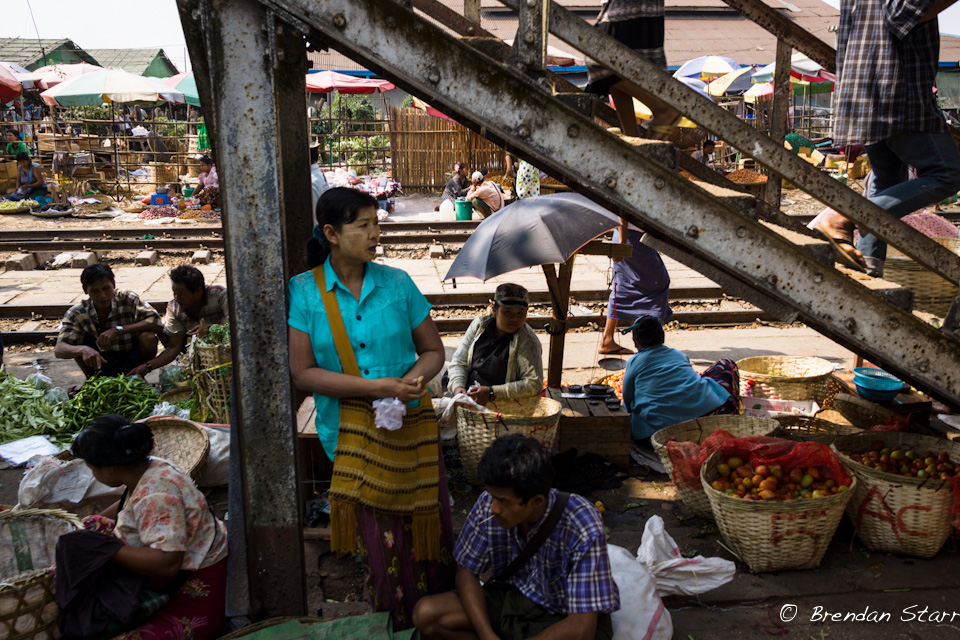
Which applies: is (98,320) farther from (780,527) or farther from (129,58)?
(129,58)

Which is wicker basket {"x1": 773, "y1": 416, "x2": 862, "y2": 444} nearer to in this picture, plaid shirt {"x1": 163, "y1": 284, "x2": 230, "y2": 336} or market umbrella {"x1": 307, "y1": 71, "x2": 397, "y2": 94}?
plaid shirt {"x1": 163, "y1": 284, "x2": 230, "y2": 336}

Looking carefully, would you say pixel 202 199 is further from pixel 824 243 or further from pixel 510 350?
pixel 824 243

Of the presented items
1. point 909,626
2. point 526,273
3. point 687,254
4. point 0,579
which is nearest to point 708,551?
point 909,626

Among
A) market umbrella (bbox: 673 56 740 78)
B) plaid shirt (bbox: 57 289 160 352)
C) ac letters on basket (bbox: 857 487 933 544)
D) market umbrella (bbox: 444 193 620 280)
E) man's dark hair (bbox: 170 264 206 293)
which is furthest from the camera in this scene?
market umbrella (bbox: 673 56 740 78)

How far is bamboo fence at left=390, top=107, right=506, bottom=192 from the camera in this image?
2048 cm

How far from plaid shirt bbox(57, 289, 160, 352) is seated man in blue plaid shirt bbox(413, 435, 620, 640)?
4472 mm

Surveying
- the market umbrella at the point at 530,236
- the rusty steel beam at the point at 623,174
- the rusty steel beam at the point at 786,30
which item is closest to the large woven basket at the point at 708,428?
the market umbrella at the point at 530,236

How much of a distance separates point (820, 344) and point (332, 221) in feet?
23.0

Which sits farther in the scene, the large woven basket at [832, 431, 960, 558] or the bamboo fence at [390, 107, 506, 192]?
the bamboo fence at [390, 107, 506, 192]

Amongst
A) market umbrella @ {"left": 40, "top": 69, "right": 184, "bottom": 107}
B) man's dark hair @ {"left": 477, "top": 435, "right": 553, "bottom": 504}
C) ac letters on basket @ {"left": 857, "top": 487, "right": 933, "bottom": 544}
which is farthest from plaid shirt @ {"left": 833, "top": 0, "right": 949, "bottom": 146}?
market umbrella @ {"left": 40, "top": 69, "right": 184, "bottom": 107}

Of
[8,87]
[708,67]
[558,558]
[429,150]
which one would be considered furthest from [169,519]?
[708,67]

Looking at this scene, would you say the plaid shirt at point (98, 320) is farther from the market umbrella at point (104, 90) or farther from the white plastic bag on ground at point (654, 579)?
the market umbrella at point (104, 90)

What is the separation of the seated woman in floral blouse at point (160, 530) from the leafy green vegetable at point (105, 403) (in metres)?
2.51

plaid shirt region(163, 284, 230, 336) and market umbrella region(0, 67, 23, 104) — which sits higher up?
market umbrella region(0, 67, 23, 104)
